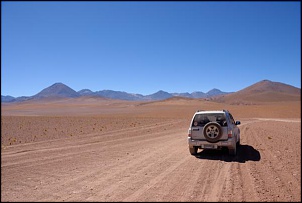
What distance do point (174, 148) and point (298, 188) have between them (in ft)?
20.9

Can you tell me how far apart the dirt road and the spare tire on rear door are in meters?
0.72

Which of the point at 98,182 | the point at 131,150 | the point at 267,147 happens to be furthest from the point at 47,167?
the point at 267,147

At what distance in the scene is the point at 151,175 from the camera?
295 inches

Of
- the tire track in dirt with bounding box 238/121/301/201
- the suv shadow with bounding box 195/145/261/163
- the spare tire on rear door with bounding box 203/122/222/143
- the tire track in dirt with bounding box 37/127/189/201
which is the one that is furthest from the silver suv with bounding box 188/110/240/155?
the tire track in dirt with bounding box 37/127/189/201

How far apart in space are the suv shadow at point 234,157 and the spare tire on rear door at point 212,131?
2.27 ft

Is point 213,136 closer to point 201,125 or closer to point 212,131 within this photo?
point 212,131

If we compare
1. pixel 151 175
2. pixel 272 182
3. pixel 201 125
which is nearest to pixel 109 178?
pixel 151 175

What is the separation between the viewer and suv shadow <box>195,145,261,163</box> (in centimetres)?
970

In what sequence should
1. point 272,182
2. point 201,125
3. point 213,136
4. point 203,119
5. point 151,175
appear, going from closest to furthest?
point 272,182
point 151,175
point 213,136
point 201,125
point 203,119

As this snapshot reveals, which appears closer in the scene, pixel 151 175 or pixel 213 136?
pixel 151 175

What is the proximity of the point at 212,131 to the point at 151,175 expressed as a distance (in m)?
3.50

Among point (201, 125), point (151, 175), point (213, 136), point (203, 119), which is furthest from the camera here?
point (203, 119)

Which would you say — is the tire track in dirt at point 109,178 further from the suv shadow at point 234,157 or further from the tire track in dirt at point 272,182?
the tire track in dirt at point 272,182

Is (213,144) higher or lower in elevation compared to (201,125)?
lower
